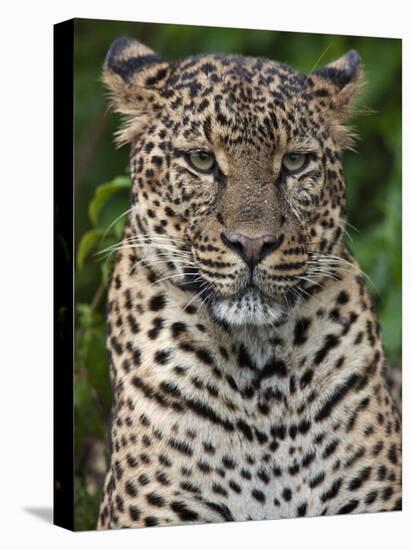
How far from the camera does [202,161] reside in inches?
258

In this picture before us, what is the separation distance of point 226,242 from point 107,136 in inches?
41.9

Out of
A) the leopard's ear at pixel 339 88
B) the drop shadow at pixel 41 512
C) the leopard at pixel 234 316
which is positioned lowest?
the drop shadow at pixel 41 512

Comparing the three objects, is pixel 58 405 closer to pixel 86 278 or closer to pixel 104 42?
pixel 86 278

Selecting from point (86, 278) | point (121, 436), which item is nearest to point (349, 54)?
point (86, 278)

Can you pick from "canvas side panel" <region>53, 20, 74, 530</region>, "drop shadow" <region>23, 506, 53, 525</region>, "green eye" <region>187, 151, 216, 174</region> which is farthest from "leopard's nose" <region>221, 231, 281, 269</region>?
"drop shadow" <region>23, 506, 53, 525</region>

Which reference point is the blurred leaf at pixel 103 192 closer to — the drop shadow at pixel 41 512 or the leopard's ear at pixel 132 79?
the leopard's ear at pixel 132 79

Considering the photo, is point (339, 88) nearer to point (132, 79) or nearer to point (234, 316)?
point (132, 79)

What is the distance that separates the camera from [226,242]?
249 inches

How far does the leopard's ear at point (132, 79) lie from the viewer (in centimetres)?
675

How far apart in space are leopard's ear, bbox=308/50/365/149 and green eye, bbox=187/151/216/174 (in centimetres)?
65

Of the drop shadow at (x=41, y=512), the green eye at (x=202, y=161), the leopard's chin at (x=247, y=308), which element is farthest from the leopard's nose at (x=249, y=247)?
the drop shadow at (x=41, y=512)

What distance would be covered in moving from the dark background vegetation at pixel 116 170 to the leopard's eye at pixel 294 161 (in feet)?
1.61

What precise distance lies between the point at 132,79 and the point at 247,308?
4.14 feet

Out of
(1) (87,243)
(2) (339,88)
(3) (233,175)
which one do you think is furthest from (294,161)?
(1) (87,243)
